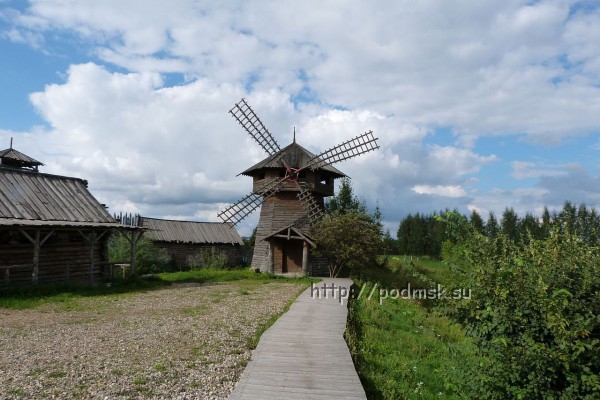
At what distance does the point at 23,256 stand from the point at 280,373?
15.6m

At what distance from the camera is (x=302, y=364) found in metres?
8.17

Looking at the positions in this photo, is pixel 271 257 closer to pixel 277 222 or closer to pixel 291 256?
pixel 291 256

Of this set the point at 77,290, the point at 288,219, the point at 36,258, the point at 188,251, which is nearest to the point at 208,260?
the point at 188,251

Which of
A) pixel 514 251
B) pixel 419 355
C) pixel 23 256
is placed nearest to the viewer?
pixel 514 251

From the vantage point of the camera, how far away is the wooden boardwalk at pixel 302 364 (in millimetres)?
6844

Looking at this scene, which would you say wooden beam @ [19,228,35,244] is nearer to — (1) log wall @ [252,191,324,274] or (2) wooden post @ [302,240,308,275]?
(1) log wall @ [252,191,324,274]

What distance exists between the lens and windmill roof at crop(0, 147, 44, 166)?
35550 millimetres

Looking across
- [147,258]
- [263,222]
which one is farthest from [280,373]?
[147,258]

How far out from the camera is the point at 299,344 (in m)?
9.61

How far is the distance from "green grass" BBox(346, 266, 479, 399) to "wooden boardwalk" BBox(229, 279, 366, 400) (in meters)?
0.55

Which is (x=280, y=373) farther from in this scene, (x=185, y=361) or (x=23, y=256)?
(x=23, y=256)

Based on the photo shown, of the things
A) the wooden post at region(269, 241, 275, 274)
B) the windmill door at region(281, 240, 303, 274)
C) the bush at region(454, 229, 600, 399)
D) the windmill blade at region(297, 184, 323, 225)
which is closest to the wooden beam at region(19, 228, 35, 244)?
the wooden post at region(269, 241, 275, 274)

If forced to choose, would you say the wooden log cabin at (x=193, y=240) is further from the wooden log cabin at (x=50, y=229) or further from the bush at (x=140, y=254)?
the wooden log cabin at (x=50, y=229)

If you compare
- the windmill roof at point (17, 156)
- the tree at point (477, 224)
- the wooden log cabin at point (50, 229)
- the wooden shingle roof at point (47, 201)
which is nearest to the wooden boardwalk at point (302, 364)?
the tree at point (477, 224)
